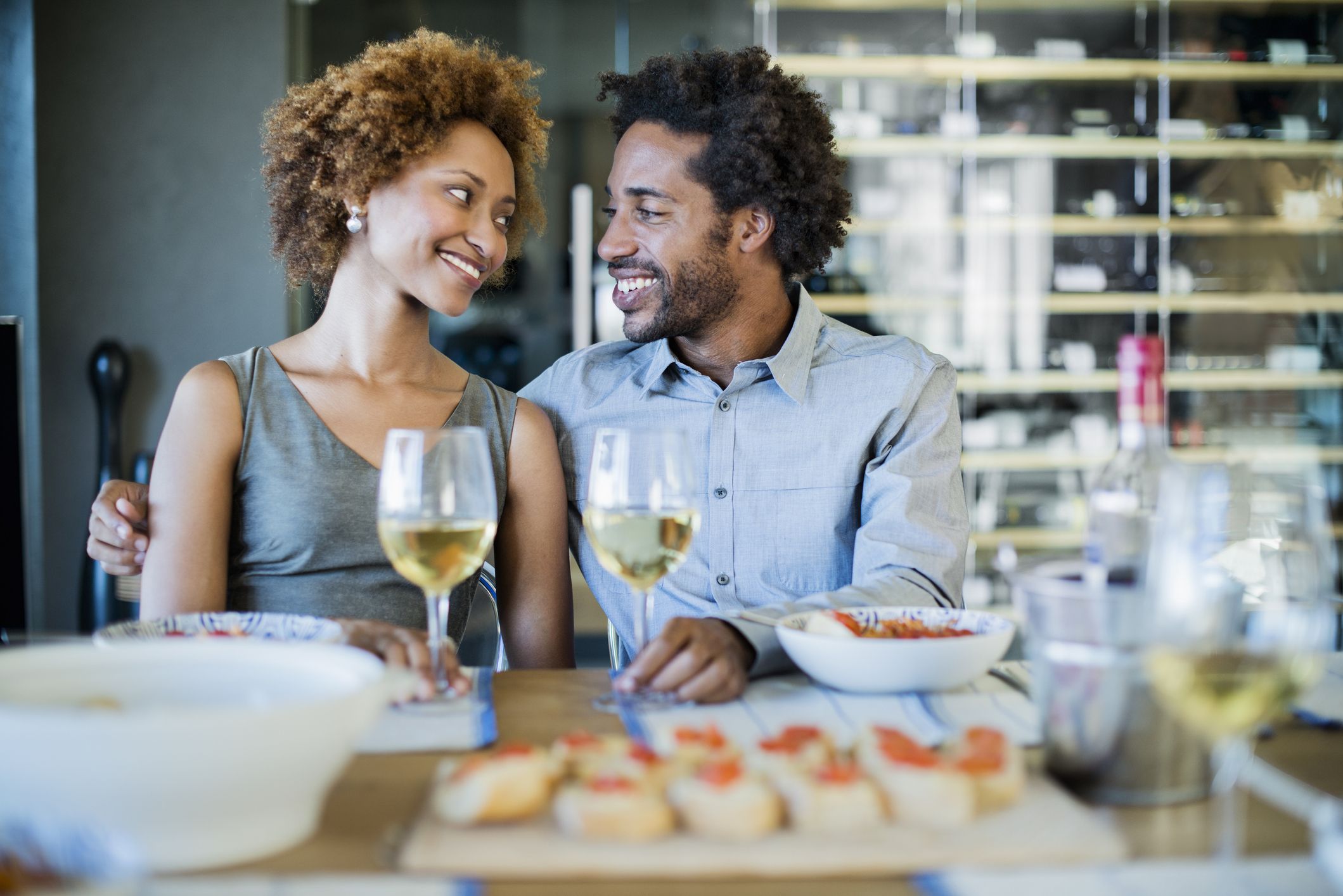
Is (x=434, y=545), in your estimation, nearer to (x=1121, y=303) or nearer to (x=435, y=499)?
(x=435, y=499)

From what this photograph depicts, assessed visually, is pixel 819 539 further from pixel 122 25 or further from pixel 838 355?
pixel 122 25

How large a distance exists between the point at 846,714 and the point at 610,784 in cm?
34

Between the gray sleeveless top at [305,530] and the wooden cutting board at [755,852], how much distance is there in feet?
2.72

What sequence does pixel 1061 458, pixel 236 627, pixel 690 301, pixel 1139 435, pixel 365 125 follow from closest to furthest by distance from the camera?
pixel 1139 435 → pixel 236 627 → pixel 365 125 → pixel 690 301 → pixel 1061 458

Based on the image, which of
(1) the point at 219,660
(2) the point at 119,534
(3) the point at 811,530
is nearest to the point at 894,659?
(1) the point at 219,660

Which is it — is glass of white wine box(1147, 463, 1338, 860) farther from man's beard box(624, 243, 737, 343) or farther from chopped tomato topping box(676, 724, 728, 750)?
man's beard box(624, 243, 737, 343)

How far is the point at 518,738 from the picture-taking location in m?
0.92

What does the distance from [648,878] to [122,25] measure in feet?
11.9

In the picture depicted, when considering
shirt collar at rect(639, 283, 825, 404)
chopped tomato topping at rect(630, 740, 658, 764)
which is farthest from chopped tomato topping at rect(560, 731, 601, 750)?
shirt collar at rect(639, 283, 825, 404)

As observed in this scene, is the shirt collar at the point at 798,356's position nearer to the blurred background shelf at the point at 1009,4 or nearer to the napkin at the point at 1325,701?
the napkin at the point at 1325,701

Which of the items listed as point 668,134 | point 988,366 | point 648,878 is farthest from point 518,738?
point 988,366

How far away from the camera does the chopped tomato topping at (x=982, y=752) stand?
2.38 feet

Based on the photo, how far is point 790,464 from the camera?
171 centimetres

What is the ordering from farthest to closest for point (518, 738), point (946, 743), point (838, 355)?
point (838, 355), point (518, 738), point (946, 743)
